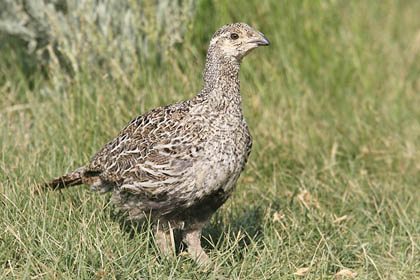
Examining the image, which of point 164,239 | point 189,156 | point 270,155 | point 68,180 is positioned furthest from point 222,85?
point 270,155

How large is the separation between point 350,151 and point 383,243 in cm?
162

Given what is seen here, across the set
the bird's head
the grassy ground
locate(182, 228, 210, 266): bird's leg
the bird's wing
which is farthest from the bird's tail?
the bird's head

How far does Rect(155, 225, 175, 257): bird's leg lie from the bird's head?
1.21m

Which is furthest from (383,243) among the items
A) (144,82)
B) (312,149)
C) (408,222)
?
(144,82)

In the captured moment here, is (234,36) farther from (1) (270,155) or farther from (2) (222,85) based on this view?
(1) (270,155)

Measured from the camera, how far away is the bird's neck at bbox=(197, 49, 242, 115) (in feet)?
14.0

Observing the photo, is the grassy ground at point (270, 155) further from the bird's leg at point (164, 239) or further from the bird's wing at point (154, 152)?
the bird's wing at point (154, 152)

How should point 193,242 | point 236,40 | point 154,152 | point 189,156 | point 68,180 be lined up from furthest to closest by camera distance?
1. point 68,180
2. point 193,242
3. point 236,40
4. point 154,152
5. point 189,156

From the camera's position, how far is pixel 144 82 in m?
5.91

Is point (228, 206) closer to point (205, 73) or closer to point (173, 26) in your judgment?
point (205, 73)

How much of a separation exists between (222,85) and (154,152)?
0.61 m

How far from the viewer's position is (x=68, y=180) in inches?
185

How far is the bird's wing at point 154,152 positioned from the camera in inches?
161

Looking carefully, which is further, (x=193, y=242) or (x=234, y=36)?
(x=193, y=242)
